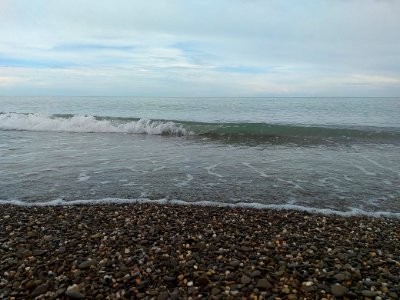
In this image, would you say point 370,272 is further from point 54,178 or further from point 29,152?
point 29,152

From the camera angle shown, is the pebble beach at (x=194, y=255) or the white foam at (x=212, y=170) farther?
the white foam at (x=212, y=170)

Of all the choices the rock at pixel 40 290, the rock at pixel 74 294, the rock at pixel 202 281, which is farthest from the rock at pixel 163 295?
the rock at pixel 40 290

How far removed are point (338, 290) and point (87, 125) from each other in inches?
1021

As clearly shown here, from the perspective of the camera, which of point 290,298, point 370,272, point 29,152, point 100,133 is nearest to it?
point 290,298

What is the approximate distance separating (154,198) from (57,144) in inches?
477

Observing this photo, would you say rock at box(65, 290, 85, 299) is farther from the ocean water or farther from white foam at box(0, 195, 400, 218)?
the ocean water

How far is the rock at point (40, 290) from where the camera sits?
167 inches

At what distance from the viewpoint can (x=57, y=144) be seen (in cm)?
1864

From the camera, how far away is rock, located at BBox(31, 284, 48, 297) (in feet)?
13.9

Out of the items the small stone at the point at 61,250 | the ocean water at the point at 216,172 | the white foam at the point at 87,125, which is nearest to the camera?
the small stone at the point at 61,250

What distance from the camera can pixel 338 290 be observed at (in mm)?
4285

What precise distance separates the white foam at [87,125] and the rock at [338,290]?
2062cm

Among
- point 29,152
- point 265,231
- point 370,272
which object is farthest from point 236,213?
point 29,152

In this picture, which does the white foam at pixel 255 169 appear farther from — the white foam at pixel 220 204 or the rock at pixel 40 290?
the rock at pixel 40 290
